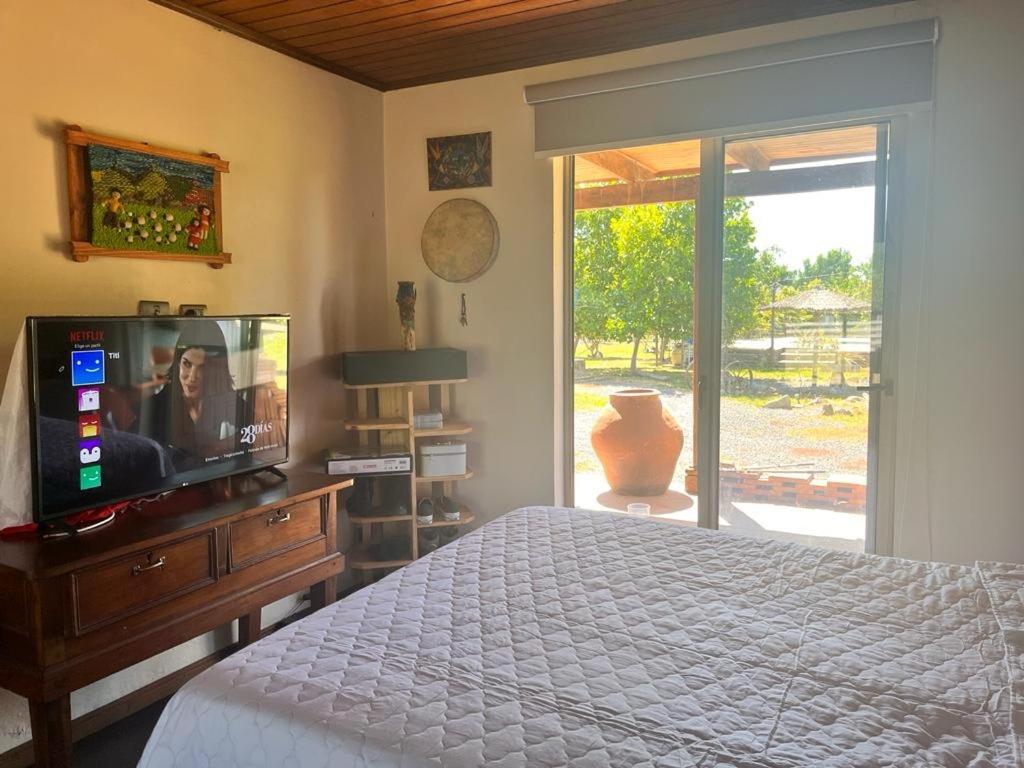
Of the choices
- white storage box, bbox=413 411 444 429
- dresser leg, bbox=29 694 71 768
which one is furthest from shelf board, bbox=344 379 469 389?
dresser leg, bbox=29 694 71 768

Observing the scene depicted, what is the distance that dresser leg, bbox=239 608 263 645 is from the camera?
279 centimetres

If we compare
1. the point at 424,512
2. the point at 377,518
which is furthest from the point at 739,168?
the point at 377,518

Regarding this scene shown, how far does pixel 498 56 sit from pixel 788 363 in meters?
1.84

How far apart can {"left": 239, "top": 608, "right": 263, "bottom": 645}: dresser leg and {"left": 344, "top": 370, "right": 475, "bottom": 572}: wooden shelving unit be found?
65 cm

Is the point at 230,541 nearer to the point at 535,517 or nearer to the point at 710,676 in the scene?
the point at 535,517

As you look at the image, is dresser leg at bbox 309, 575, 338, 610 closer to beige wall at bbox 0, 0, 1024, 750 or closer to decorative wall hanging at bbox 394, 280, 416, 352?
beige wall at bbox 0, 0, 1024, 750

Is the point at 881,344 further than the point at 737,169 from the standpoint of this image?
No

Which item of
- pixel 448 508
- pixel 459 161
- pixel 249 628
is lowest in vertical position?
pixel 249 628

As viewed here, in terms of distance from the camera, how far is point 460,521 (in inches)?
140

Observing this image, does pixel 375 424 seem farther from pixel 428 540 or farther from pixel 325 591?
pixel 325 591

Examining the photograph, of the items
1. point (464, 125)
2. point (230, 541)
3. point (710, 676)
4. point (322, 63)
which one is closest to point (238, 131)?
point (322, 63)

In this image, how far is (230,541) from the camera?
237 cm

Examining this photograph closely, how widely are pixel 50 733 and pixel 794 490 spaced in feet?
8.88

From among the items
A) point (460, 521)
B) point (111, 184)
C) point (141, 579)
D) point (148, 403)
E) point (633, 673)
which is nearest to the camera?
point (633, 673)
